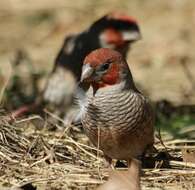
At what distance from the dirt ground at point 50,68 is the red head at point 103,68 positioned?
0.53 meters

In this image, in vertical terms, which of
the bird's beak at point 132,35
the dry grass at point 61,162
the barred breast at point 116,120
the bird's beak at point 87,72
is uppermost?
the bird's beak at point 87,72

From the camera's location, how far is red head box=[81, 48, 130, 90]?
4.63 meters

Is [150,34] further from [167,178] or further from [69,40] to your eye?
[167,178]

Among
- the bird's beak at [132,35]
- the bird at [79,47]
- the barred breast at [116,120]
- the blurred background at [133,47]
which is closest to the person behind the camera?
the barred breast at [116,120]

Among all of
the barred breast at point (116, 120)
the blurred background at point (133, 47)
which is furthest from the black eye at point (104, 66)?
the blurred background at point (133, 47)

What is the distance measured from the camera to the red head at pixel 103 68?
15.2 ft

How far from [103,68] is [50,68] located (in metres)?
4.24

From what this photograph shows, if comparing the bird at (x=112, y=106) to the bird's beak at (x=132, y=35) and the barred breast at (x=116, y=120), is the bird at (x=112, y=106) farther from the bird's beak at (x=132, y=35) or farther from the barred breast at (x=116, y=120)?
the bird's beak at (x=132, y=35)

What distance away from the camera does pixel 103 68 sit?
185 inches

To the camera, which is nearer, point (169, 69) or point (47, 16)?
point (169, 69)

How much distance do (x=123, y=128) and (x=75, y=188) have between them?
0.45m

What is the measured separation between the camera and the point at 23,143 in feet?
17.5

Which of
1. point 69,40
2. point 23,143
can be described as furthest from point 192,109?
point 23,143

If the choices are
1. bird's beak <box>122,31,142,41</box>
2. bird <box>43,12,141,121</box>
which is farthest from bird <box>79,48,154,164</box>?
bird's beak <box>122,31,142,41</box>
